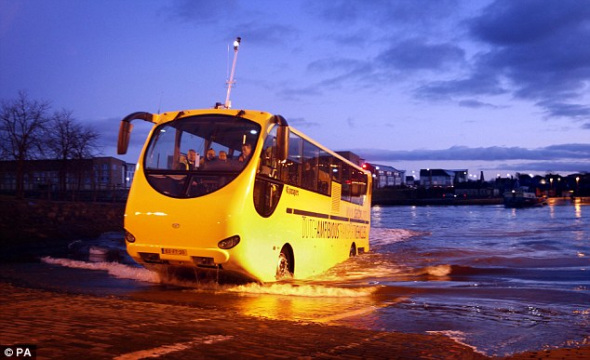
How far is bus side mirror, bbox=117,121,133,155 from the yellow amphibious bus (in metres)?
0.02

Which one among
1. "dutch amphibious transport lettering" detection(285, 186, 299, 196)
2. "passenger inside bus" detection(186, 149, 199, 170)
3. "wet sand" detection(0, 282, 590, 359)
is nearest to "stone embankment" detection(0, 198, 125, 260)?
"passenger inside bus" detection(186, 149, 199, 170)

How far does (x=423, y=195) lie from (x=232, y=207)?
142 m

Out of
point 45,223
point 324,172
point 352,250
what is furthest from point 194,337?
point 45,223

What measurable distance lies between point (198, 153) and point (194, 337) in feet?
18.2

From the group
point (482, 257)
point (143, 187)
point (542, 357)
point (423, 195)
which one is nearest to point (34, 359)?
point (542, 357)

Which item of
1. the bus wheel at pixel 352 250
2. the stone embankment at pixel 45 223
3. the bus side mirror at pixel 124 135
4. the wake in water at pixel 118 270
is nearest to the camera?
the bus side mirror at pixel 124 135

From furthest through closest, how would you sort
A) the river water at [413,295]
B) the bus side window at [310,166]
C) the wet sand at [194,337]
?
the bus side window at [310,166], the river water at [413,295], the wet sand at [194,337]

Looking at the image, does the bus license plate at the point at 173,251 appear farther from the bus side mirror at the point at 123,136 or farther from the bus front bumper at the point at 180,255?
the bus side mirror at the point at 123,136

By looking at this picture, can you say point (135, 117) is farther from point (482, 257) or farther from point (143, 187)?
point (482, 257)

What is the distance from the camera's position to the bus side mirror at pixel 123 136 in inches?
451

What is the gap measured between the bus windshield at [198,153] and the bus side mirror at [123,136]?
1.47ft

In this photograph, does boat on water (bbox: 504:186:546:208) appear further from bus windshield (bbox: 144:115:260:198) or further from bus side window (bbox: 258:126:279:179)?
bus windshield (bbox: 144:115:260:198)

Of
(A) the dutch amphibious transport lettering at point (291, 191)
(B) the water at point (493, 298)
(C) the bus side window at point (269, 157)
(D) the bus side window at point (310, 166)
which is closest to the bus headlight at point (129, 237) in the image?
(C) the bus side window at point (269, 157)

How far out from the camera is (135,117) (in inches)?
470
